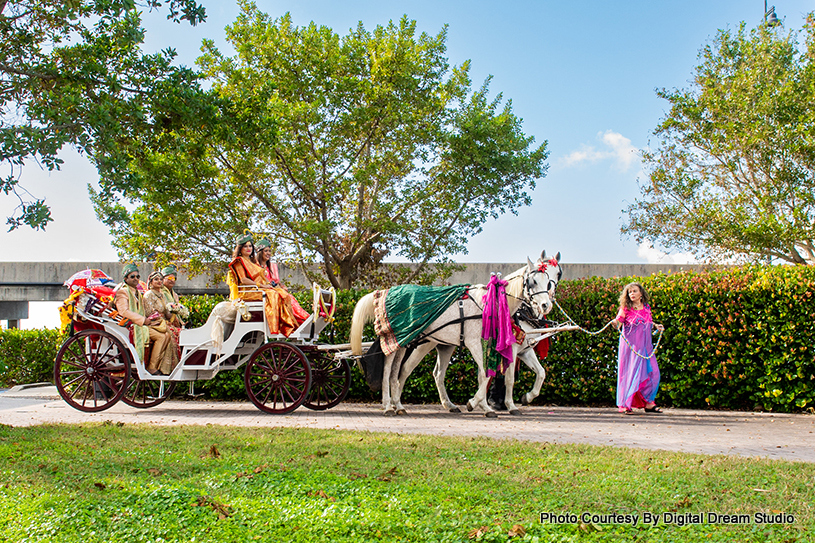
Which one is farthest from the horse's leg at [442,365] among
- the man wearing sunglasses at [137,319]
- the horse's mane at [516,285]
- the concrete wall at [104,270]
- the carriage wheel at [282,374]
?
the concrete wall at [104,270]

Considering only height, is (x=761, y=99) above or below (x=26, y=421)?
above

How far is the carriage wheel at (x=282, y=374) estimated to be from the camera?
27.3 ft

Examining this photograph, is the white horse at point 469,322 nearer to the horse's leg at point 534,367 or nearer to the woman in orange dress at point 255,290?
the horse's leg at point 534,367

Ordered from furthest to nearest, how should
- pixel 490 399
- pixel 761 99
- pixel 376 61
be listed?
1. pixel 761 99
2. pixel 376 61
3. pixel 490 399

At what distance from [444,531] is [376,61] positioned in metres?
13.6

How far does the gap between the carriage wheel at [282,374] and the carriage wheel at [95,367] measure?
1874 millimetres

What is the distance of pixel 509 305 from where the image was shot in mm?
8742

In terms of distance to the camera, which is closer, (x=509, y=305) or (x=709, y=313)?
(x=509, y=305)

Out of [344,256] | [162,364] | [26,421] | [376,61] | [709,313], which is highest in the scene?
[376,61]

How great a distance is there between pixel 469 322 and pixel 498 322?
1.56 ft

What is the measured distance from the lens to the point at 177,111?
8.71 m

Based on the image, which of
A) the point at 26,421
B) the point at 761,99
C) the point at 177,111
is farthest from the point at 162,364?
the point at 761,99

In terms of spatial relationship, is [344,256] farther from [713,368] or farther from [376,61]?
[713,368]

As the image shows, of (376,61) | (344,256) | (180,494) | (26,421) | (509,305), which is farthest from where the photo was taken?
(344,256)
